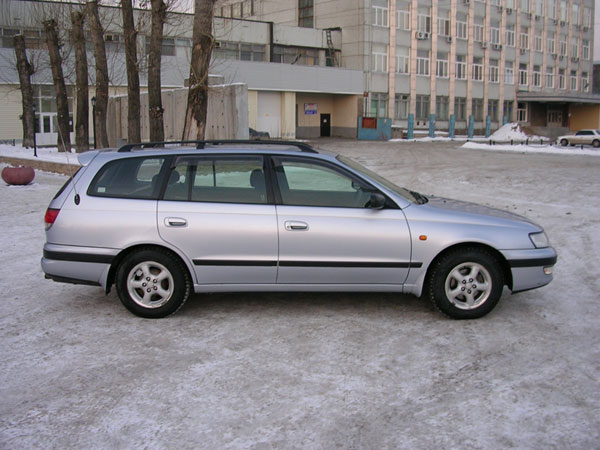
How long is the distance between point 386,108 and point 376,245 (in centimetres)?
5361

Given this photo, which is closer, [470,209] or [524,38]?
[470,209]

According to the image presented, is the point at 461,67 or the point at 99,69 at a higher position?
the point at 461,67

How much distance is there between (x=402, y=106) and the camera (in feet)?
195

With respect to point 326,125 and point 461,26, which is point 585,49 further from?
point 326,125

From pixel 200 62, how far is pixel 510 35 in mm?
59899

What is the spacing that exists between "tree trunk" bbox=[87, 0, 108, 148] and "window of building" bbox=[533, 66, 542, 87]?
196ft

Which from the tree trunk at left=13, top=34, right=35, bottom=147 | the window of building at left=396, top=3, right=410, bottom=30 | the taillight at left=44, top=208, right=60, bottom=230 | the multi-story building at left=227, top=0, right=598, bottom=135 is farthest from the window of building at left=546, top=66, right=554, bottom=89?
the taillight at left=44, top=208, right=60, bottom=230

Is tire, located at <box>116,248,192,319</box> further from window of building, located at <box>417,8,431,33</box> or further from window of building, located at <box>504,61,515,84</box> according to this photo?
window of building, located at <box>504,61,515,84</box>

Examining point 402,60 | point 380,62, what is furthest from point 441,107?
point 380,62

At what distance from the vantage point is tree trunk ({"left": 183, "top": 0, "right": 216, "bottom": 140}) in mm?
16344

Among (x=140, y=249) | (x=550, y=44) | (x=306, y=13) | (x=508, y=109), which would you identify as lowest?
(x=140, y=249)

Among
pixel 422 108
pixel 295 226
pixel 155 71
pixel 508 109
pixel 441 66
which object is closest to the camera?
pixel 295 226

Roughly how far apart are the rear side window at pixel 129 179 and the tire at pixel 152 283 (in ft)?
1.82

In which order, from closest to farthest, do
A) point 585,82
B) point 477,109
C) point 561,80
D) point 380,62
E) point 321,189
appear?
1. point 321,189
2. point 380,62
3. point 477,109
4. point 561,80
5. point 585,82
